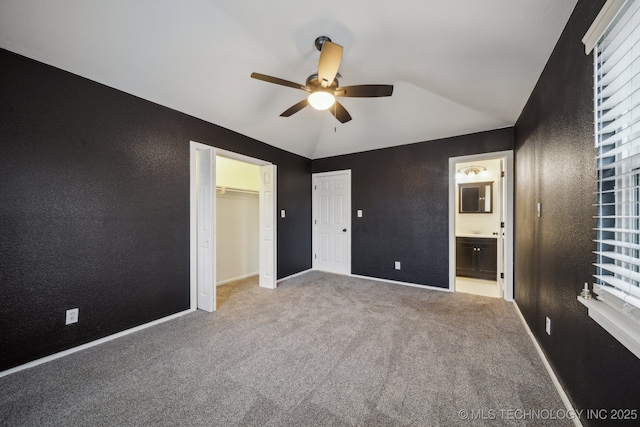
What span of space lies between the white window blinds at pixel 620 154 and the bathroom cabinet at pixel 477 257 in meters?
3.44

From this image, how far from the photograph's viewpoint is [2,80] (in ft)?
5.95

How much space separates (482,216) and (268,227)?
4.08 metres

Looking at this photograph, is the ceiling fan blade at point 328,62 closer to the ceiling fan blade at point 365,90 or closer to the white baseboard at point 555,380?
the ceiling fan blade at point 365,90

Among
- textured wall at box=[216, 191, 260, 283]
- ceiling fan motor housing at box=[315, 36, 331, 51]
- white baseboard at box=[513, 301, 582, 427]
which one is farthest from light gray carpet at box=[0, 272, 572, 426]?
ceiling fan motor housing at box=[315, 36, 331, 51]

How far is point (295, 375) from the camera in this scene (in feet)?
5.92

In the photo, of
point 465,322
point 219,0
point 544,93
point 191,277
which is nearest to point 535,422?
point 465,322

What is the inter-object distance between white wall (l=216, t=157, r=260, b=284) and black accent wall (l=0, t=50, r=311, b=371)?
46.9 inches

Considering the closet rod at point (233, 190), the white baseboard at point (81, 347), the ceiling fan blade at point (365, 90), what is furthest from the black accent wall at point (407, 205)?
the white baseboard at point (81, 347)

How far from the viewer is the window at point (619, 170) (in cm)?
96

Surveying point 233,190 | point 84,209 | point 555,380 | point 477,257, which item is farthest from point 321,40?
point 477,257

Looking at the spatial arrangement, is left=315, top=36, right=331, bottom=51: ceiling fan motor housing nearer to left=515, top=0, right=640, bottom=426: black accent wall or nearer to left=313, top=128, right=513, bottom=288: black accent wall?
left=515, top=0, right=640, bottom=426: black accent wall

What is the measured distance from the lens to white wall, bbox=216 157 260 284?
4148mm

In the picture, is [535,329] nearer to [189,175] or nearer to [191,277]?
[191,277]

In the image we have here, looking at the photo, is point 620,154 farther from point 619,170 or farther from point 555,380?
point 555,380
